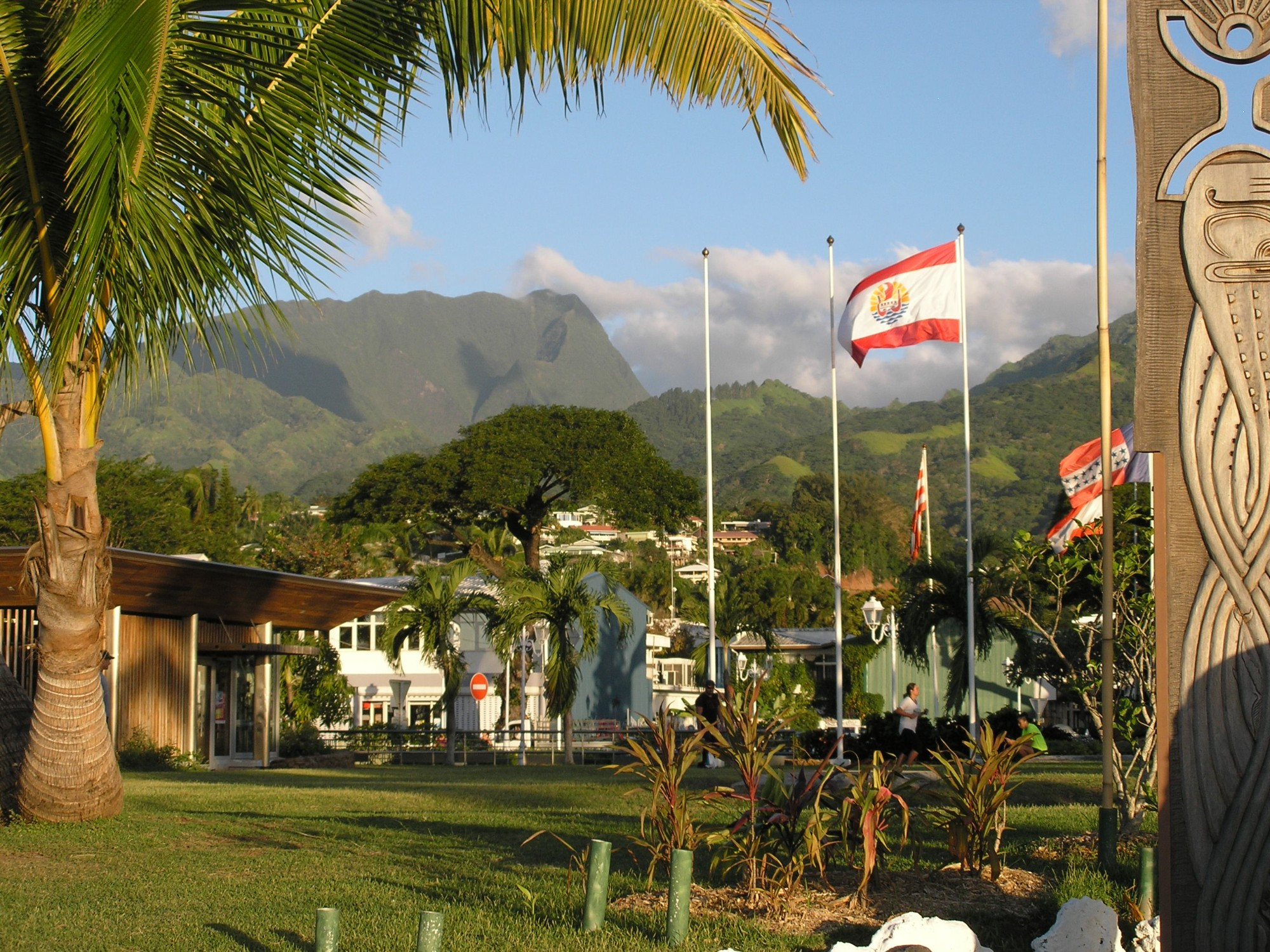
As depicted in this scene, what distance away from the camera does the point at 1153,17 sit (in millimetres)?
5527

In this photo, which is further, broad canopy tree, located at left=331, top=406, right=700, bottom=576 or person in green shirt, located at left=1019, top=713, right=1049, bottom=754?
broad canopy tree, located at left=331, top=406, right=700, bottom=576

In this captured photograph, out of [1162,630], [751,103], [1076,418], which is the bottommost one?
[1162,630]

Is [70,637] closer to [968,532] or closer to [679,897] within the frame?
[679,897]

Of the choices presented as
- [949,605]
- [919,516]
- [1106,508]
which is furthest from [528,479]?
[1106,508]

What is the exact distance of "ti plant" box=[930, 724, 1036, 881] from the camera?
6.93m

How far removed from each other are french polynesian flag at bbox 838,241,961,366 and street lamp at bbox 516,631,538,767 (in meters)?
10.4

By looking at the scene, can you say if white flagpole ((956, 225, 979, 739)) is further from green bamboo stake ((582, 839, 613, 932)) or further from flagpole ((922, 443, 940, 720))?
green bamboo stake ((582, 839, 613, 932))

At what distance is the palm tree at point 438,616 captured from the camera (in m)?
28.3

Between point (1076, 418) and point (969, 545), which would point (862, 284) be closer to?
point (969, 545)

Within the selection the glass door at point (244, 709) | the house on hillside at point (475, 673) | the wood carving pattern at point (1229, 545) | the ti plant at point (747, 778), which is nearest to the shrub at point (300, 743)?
the glass door at point (244, 709)

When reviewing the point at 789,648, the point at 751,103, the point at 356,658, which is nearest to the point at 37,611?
the point at 751,103

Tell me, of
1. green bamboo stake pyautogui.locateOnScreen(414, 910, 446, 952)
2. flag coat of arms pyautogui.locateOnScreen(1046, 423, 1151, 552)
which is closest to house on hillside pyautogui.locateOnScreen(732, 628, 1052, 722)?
flag coat of arms pyautogui.locateOnScreen(1046, 423, 1151, 552)

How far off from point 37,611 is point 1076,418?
14345 centimetres

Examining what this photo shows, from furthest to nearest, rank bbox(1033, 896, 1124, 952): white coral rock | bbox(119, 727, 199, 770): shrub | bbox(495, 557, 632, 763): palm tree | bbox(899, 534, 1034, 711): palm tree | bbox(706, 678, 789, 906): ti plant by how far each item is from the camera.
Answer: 1. bbox(495, 557, 632, 763): palm tree
2. bbox(899, 534, 1034, 711): palm tree
3. bbox(119, 727, 199, 770): shrub
4. bbox(706, 678, 789, 906): ti plant
5. bbox(1033, 896, 1124, 952): white coral rock
